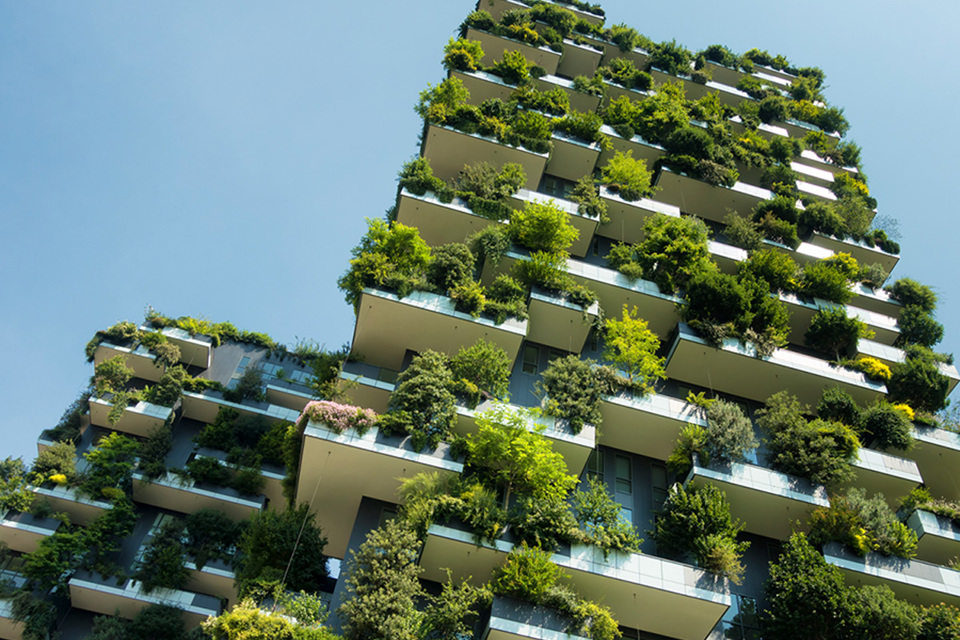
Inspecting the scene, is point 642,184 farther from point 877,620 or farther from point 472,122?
point 877,620

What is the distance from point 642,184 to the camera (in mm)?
33344

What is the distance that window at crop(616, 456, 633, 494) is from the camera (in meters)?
24.1

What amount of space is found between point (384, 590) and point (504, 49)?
38866 millimetres

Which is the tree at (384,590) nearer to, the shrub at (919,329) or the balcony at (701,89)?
the shrub at (919,329)

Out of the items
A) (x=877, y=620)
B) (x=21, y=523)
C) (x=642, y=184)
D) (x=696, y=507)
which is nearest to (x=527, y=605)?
(x=696, y=507)

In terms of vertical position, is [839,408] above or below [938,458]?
above

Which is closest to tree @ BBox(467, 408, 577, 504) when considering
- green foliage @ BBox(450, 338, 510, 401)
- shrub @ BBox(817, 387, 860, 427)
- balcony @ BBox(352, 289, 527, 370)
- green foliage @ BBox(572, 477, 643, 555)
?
green foliage @ BBox(572, 477, 643, 555)

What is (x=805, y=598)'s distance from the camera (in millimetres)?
18172

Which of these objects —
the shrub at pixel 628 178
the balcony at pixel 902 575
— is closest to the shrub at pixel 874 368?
the balcony at pixel 902 575

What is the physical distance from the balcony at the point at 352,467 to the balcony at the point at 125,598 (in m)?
10.9

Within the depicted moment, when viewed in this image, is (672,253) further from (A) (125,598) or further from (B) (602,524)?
(A) (125,598)

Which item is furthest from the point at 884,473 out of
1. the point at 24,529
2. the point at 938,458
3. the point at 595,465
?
the point at 24,529

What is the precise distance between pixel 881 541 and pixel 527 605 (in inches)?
497

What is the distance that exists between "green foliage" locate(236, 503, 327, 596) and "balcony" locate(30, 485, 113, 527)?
16.4 meters
